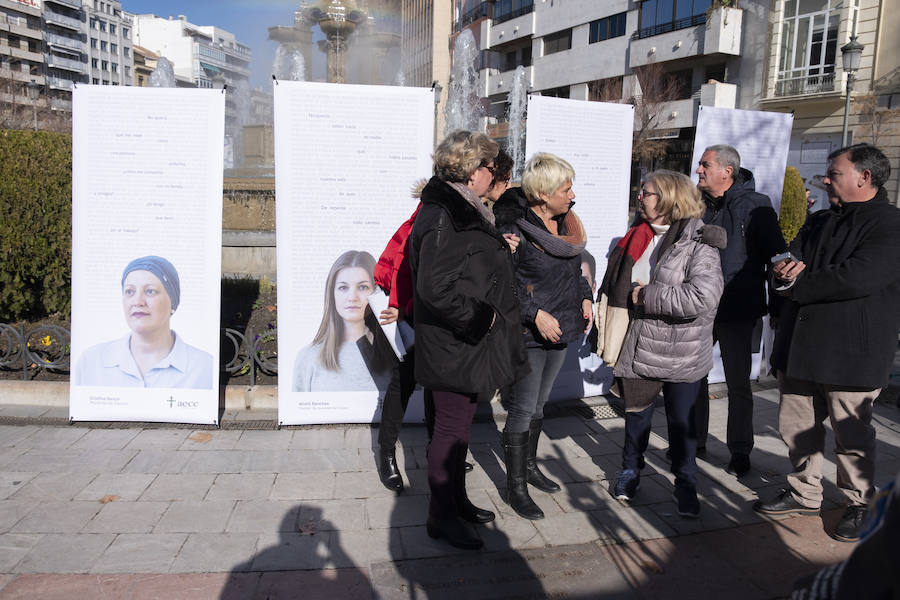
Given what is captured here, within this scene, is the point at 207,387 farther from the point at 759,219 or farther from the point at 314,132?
the point at 759,219

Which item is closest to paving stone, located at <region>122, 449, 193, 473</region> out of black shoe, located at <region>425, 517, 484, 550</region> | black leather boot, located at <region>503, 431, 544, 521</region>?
black shoe, located at <region>425, 517, 484, 550</region>

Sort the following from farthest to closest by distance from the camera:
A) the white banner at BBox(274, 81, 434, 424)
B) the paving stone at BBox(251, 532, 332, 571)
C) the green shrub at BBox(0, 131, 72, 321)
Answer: the green shrub at BBox(0, 131, 72, 321) → the white banner at BBox(274, 81, 434, 424) → the paving stone at BBox(251, 532, 332, 571)

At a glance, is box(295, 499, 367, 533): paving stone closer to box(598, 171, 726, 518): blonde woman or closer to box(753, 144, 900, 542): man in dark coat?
box(598, 171, 726, 518): blonde woman

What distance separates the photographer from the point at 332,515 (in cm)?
359

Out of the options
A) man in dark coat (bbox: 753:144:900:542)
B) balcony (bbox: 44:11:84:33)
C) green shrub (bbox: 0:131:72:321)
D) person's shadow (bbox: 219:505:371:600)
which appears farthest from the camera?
balcony (bbox: 44:11:84:33)

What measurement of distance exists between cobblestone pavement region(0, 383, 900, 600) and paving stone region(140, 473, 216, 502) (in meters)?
0.01

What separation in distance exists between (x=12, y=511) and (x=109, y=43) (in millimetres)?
108905

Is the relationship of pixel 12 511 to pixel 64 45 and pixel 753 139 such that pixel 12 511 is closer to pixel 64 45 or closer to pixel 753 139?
pixel 753 139

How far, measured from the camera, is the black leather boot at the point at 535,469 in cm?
393

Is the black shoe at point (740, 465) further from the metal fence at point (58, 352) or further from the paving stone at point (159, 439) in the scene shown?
the paving stone at point (159, 439)

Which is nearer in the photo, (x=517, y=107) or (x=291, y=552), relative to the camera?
(x=291, y=552)

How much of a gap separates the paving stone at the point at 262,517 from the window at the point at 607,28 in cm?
3635

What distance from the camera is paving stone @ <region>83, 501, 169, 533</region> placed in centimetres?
338

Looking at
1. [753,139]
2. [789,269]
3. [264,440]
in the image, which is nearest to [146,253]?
[264,440]
